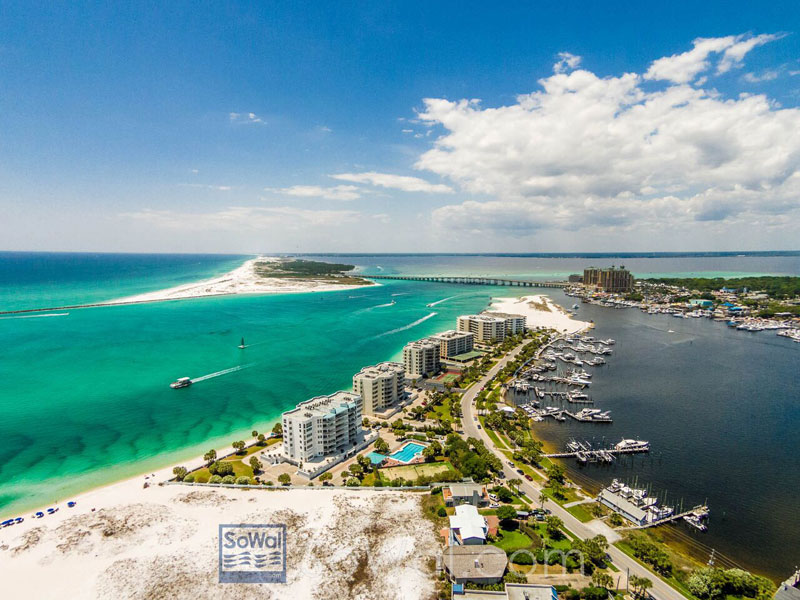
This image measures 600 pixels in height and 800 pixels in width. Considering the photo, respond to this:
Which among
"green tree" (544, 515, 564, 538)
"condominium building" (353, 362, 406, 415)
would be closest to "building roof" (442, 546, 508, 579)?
"green tree" (544, 515, 564, 538)

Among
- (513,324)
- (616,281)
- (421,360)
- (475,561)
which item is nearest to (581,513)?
(475,561)

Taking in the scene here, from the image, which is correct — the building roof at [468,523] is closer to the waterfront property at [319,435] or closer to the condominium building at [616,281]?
the waterfront property at [319,435]

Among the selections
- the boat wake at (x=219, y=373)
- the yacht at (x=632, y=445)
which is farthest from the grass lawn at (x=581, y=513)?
the boat wake at (x=219, y=373)

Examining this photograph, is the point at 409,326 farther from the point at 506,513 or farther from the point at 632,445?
the point at 506,513

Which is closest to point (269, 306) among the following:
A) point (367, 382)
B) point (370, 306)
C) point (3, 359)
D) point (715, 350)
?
point (370, 306)

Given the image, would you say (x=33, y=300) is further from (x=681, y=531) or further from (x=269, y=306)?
→ (x=681, y=531)

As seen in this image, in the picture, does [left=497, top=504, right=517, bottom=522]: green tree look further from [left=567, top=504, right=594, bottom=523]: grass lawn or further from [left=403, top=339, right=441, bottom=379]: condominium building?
[left=403, top=339, right=441, bottom=379]: condominium building

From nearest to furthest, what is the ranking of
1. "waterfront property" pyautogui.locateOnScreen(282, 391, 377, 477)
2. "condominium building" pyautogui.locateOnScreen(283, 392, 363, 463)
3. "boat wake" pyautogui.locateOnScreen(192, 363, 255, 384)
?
"waterfront property" pyautogui.locateOnScreen(282, 391, 377, 477)
"condominium building" pyautogui.locateOnScreen(283, 392, 363, 463)
"boat wake" pyautogui.locateOnScreen(192, 363, 255, 384)
